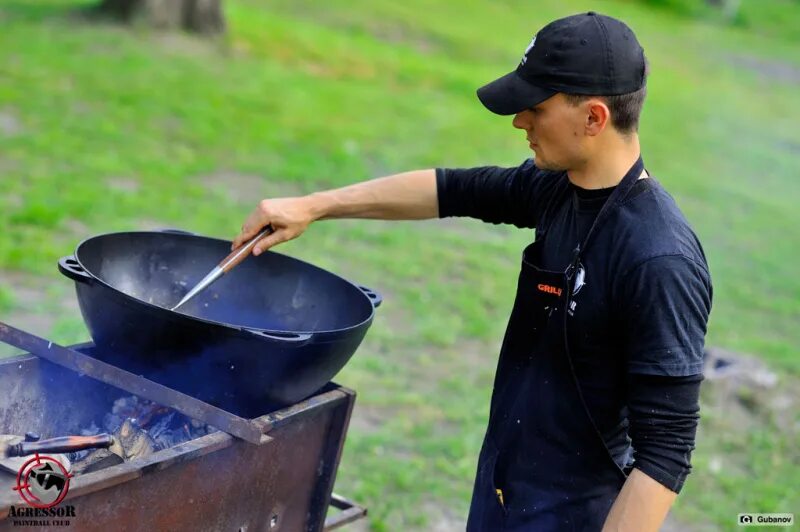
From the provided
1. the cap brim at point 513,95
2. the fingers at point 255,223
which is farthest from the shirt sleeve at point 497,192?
the fingers at point 255,223

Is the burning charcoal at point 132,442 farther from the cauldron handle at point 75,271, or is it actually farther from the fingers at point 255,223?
the fingers at point 255,223

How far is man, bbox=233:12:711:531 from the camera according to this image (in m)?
2.21

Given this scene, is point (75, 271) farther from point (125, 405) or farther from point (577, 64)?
point (577, 64)

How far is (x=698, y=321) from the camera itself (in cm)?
222

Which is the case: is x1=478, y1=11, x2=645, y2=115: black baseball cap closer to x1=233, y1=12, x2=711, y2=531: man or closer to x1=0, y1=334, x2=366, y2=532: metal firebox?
x1=233, y1=12, x2=711, y2=531: man

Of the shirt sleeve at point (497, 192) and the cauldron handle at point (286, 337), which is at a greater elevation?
the shirt sleeve at point (497, 192)

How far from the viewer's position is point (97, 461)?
2527 mm

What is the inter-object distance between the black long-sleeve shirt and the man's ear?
17 centimetres

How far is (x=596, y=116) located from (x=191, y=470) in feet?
4.44

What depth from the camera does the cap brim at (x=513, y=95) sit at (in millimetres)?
2312

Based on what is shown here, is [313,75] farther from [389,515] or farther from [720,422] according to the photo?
[389,515]

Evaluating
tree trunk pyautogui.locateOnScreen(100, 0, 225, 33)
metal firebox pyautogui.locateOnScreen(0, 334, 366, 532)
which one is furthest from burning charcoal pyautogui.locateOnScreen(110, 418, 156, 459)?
tree trunk pyautogui.locateOnScreen(100, 0, 225, 33)

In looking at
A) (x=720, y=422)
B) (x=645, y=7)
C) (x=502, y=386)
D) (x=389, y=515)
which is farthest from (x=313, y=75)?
(x=645, y=7)

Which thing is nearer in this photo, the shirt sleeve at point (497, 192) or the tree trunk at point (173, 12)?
the shirt sleeve at point (497, 192)
